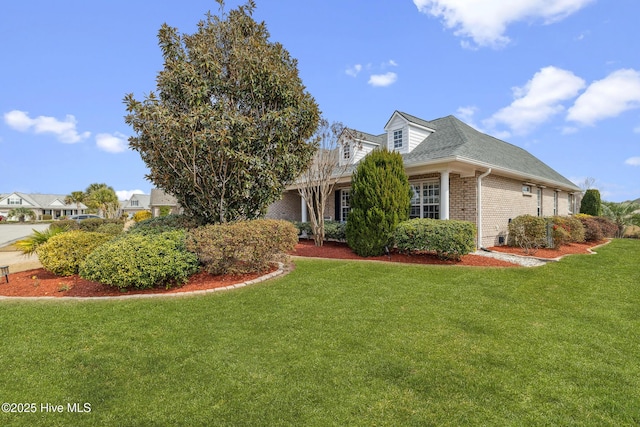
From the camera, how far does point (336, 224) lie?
13242mm

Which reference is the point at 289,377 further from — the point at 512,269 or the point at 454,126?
the point at 454,126

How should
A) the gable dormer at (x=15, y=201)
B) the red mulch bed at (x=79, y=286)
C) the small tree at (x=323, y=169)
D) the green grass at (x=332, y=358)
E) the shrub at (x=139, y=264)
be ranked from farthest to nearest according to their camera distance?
the gable dormer at (x=15, y=201), the small tree at (x=323, y=169), the red mulch bed at (x=79, y=286), the shrub at (x=139, y=264), the green grass at (x=332, y=358)

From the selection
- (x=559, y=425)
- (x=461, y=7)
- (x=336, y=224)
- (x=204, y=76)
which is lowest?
(x=559, y=425)

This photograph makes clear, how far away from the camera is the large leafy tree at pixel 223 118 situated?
22.3 ft

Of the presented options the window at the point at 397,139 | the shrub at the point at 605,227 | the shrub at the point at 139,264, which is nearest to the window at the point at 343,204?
the window at the point at 397,139

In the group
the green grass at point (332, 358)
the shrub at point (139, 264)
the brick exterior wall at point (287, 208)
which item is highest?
the brick exterior wall at point (287, 208)

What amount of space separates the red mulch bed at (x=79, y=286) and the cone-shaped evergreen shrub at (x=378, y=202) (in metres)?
4.03

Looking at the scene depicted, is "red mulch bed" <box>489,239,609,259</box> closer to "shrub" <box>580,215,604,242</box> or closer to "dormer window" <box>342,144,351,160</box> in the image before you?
"shrub" <box>580,215,604,242</box>

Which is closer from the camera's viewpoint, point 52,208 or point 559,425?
point 559,425

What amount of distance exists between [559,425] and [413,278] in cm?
434

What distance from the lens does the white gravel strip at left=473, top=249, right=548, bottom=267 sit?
8.57 metres

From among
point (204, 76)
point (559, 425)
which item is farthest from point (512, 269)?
point (204, 76)

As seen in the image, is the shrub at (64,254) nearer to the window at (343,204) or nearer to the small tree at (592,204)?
the window at (343,204)

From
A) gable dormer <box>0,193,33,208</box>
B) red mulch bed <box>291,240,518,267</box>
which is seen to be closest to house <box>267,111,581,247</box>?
red mulch bed <box>291,240,518,267</box>
